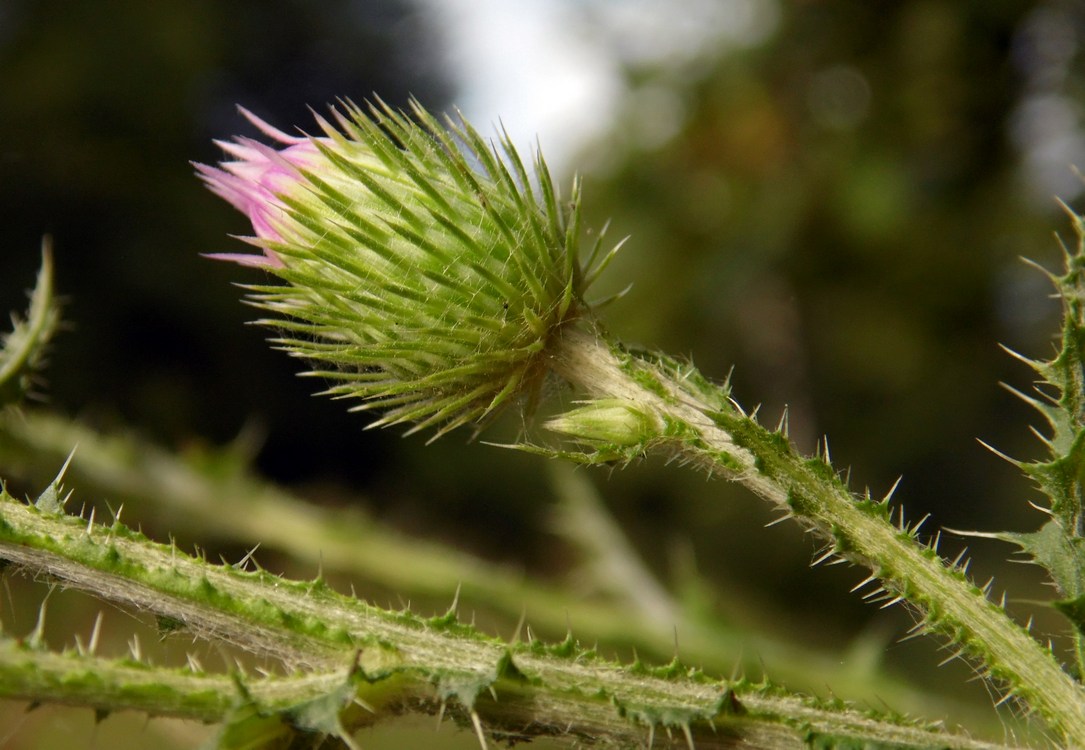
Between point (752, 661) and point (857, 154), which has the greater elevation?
point (857, 154)

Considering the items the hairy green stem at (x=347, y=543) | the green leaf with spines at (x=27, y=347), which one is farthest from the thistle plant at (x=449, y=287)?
the hairy green stem at (x=347, y=543)

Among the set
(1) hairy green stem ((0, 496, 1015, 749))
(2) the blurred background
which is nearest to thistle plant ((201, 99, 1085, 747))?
(1) hairy green stem ((0, 496, 1015, 749))

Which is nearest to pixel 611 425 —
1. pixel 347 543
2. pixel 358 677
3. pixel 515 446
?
pixel 515 446

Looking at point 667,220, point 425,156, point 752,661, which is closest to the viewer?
point 425,156

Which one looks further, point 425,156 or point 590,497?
point 590,497

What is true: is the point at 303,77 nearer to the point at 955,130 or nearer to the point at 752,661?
the point at 955,130

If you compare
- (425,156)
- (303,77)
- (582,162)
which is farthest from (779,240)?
(425,156)

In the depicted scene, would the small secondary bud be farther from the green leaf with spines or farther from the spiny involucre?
the green leaf with spines

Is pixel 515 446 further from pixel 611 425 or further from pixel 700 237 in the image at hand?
pixel 700 237

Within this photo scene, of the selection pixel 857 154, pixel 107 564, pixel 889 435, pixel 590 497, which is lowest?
pixel 107 564

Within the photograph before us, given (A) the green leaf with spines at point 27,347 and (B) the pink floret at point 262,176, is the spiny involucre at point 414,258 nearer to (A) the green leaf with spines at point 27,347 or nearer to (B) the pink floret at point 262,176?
(B) the pink floret at point 262,176
